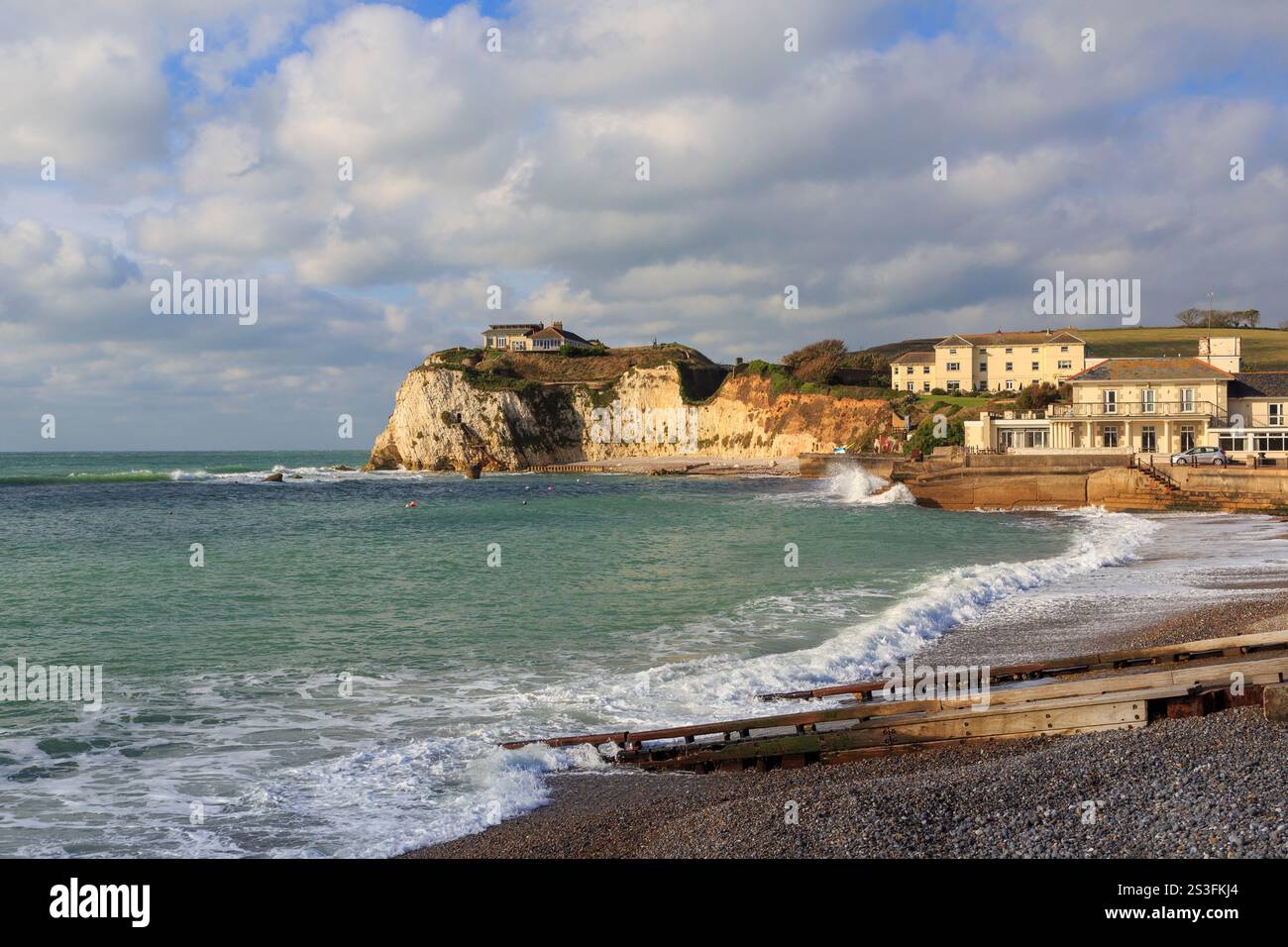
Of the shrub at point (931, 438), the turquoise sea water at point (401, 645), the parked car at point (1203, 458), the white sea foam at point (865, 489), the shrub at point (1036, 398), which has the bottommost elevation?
the turquoise sea water at point (401, 645)

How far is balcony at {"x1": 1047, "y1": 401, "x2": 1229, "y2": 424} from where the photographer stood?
5597cm

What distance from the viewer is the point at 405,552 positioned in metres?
30.3

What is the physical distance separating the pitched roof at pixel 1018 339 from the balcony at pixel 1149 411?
2720 centimetres

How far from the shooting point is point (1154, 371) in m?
58.2

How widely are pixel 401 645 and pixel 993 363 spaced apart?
81.8 meters

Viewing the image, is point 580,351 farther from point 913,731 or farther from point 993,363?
point 913,731

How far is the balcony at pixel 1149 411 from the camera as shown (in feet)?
184

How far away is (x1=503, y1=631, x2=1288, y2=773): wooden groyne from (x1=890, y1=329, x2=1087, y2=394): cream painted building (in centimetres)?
7926

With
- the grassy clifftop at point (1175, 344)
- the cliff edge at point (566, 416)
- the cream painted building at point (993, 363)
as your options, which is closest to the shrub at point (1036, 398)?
the cream painted building at point (993, 363)

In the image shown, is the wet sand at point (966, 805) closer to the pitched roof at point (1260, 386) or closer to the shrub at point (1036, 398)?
the pitched roof at point (1260, 386)

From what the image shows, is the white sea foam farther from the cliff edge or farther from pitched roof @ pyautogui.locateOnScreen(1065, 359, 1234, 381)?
the cliff edge

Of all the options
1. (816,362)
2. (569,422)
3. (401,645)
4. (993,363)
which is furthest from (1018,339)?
(401,645)

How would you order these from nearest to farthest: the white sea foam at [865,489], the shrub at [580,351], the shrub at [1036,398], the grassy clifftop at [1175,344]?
the white sea foam at [865,489] < the shrub at [1036,398] < the grassy clifftop at [1175,344] < the shrub at [580,351]
